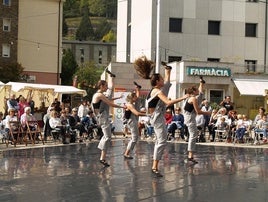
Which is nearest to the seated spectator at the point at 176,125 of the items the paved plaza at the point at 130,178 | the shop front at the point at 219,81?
the paved plaza at the point at 130,178

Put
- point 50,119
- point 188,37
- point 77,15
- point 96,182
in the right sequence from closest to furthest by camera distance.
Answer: point 96,182 → point 50,119 → point 188,37 → point 77,15

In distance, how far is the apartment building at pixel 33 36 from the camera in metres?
57.4

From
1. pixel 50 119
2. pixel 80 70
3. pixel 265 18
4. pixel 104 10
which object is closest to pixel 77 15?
pixel 104 10

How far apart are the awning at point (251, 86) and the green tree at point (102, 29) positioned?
413ft

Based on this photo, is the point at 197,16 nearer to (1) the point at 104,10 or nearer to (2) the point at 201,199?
(2) the point at 201,199

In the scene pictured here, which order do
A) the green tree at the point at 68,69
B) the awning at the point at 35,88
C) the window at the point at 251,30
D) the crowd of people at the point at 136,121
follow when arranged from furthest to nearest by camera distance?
the green tree at the point at 68,69, the window at the point at 251,30, the awning at the point at 35,88, the crowd of people at the point at 136,121

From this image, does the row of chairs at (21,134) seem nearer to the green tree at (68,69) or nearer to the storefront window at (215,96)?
the storefront window at (215,96)

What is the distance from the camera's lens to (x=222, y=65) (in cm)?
3725

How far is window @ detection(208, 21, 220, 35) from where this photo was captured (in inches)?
1722

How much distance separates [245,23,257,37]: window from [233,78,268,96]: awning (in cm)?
722

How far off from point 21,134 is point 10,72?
3509 cm

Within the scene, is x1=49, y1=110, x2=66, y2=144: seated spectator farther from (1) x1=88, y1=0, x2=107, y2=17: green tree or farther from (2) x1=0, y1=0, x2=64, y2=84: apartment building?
(1) x1=88, y1=0, x2=107, y2=17: green tree

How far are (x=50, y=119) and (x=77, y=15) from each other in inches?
6471

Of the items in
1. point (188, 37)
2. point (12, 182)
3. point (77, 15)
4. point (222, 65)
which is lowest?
point (12, 182)
